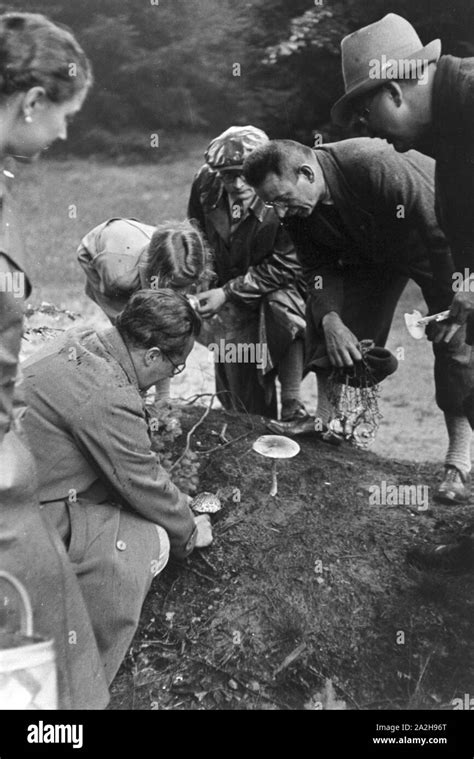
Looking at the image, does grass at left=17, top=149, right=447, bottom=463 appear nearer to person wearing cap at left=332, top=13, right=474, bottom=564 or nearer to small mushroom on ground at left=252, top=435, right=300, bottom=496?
person wearing cap at left=332, top=13, right=474, bottom=564

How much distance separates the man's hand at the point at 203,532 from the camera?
313 centimetres

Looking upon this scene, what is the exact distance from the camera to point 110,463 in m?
2.69

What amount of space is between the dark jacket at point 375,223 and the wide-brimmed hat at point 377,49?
0.25 metres

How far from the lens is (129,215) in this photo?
3.47m

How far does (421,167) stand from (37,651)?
7.84 ft

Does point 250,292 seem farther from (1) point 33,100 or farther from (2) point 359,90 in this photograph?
(1) point 33,100

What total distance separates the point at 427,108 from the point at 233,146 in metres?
0.85

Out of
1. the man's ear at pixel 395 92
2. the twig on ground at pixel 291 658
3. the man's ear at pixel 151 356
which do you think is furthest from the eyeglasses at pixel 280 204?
the twig on ground at pixel 291 658

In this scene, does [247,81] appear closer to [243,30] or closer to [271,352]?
[243,30]

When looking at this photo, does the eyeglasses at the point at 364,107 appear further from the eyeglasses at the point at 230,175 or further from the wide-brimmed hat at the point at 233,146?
the eyeglasses at the point at 230,175

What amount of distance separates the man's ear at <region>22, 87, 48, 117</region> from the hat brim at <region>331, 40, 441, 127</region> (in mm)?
1297

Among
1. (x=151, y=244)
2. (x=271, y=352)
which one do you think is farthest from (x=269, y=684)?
(x=151, y=244)
